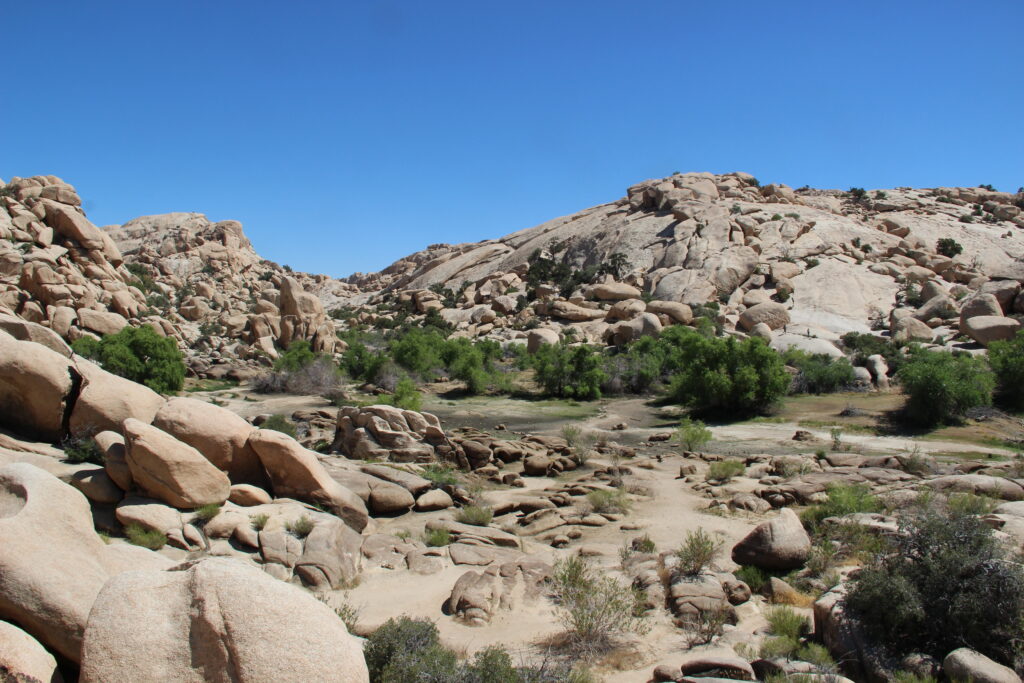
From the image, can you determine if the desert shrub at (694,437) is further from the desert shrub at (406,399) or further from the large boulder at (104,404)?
the large boulder at (104,404)

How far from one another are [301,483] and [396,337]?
39.8m

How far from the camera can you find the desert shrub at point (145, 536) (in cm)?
877

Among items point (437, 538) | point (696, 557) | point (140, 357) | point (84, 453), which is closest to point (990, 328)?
point (696, 557)

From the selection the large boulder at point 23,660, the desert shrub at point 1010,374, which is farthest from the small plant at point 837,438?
the large boulder at point 23,660

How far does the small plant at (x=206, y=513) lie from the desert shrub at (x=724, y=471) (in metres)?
11.4

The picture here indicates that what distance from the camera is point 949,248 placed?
55.0m

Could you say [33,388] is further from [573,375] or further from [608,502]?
[573,375]

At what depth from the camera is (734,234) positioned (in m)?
57.4

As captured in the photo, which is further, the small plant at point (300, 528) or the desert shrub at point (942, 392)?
the desert shrub at point (942, 392)

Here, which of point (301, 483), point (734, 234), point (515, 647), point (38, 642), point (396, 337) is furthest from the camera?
point (734, 234)

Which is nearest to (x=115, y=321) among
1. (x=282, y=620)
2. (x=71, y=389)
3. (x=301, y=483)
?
(x=71, y=389)

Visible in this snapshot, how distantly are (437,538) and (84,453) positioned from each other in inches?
243

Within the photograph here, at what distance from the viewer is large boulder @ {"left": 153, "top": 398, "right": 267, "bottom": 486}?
11.0 meters

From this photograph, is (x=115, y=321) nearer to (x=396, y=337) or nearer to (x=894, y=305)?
(x=396, y=337)
